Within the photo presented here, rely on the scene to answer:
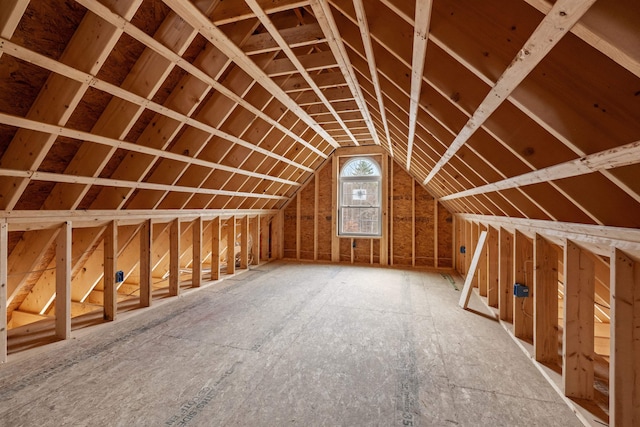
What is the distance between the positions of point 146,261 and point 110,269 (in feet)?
1.67

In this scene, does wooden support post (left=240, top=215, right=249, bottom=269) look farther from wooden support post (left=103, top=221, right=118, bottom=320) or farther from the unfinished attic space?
wooden support post (left=103, top=221, right=118, bottom=320)

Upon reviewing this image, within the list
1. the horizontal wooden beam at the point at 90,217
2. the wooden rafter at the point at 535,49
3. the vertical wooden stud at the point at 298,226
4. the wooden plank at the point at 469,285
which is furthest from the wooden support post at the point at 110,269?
the wooden plank at the point at 469,285

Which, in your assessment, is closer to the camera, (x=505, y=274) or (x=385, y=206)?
(x=505, y=274)

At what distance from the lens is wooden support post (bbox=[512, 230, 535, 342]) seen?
3025mm

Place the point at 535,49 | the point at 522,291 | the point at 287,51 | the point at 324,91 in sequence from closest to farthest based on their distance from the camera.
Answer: the point at 535,49, the point at 287,51, the point at 522,291, the point at 324,91

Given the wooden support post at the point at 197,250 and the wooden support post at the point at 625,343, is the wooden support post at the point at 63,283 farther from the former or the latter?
the wooden support post at the point at 625,343

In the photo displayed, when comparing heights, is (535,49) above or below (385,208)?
above

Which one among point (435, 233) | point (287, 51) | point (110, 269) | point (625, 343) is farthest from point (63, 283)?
point (435, 233)

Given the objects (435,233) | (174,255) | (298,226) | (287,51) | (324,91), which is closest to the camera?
(287,51)

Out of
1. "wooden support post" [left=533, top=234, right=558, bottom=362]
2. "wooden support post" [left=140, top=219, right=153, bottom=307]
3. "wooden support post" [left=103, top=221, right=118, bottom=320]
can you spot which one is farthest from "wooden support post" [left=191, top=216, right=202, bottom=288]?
"wooden support post" [left=533, top=234, right=558, bottom=362]

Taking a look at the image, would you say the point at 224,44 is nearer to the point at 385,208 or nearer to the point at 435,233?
the point at 385,208

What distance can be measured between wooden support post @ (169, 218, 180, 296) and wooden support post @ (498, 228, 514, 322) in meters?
4.73

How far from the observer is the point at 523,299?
10.0 ft

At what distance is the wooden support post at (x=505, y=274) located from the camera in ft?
11.4
